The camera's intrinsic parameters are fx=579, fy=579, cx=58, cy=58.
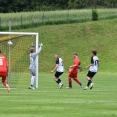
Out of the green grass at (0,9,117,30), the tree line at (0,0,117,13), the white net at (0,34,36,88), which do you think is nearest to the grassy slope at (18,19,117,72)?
the green grass at (0,9,117,30)

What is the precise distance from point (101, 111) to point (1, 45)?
16600 millimetres

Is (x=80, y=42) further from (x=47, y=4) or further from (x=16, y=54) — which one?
(x=47, y=4)

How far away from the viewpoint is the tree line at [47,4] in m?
81.4

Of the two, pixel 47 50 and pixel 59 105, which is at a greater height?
pixel 59 105

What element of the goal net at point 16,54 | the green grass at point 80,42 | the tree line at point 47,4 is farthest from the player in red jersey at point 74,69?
the tree line at point 47,4

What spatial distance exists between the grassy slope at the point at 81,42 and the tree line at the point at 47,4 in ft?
68.6

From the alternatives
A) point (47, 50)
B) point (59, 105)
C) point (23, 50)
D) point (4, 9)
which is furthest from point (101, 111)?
point (4, 9)

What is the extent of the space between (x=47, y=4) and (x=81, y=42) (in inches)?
1210

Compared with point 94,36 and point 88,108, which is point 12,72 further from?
point 94,36

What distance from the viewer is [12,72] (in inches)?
1157

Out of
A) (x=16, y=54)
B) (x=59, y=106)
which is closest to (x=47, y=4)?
(x=16, y=54)

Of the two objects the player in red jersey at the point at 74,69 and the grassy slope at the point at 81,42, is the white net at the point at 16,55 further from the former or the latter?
the grassy slope at the point at 81,42

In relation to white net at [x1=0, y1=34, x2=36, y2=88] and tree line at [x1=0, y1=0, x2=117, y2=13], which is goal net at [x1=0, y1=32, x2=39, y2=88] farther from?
tree line at [x1=0, y1=0, x2=117, y2=13]

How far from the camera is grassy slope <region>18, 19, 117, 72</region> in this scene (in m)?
51.8
